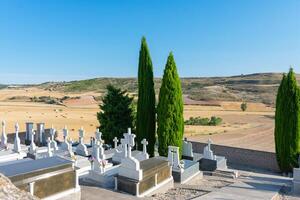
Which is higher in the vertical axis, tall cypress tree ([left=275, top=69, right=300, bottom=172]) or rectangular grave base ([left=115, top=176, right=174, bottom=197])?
tall cypress tree ([left=275, top=69, right=300, bottom=172])

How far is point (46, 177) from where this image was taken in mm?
9508

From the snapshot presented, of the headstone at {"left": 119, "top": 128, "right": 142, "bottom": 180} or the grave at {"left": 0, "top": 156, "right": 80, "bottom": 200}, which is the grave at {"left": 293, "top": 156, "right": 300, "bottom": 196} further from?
the grave at {"left": 0, "top": 156, "right": 80, "bottom": 200}

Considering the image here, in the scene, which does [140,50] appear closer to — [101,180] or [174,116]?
[174,116]

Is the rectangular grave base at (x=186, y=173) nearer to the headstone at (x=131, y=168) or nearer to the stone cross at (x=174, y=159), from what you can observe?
the stone cross at (x=174, y=159)

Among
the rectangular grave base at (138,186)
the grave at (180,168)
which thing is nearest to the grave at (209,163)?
the grave at (180,168)

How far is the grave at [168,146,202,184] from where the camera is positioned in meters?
15.2

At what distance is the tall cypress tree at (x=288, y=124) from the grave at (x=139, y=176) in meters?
8.63

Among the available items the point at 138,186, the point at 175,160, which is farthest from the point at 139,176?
the point at 175,160

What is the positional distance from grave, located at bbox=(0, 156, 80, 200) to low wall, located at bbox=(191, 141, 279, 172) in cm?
1437

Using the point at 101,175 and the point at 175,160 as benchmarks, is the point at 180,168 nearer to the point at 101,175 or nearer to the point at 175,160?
the point at 175,160

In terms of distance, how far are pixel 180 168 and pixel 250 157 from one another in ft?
27.5

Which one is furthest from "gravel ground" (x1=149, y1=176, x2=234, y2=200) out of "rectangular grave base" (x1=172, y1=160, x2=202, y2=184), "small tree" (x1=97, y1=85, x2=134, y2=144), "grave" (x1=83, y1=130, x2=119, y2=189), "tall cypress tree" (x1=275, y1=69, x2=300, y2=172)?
"small tree" (x1=97, y1=85, x2=134, y2=144)

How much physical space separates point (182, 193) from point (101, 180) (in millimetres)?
3242

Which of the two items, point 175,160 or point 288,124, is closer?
point 175,160
